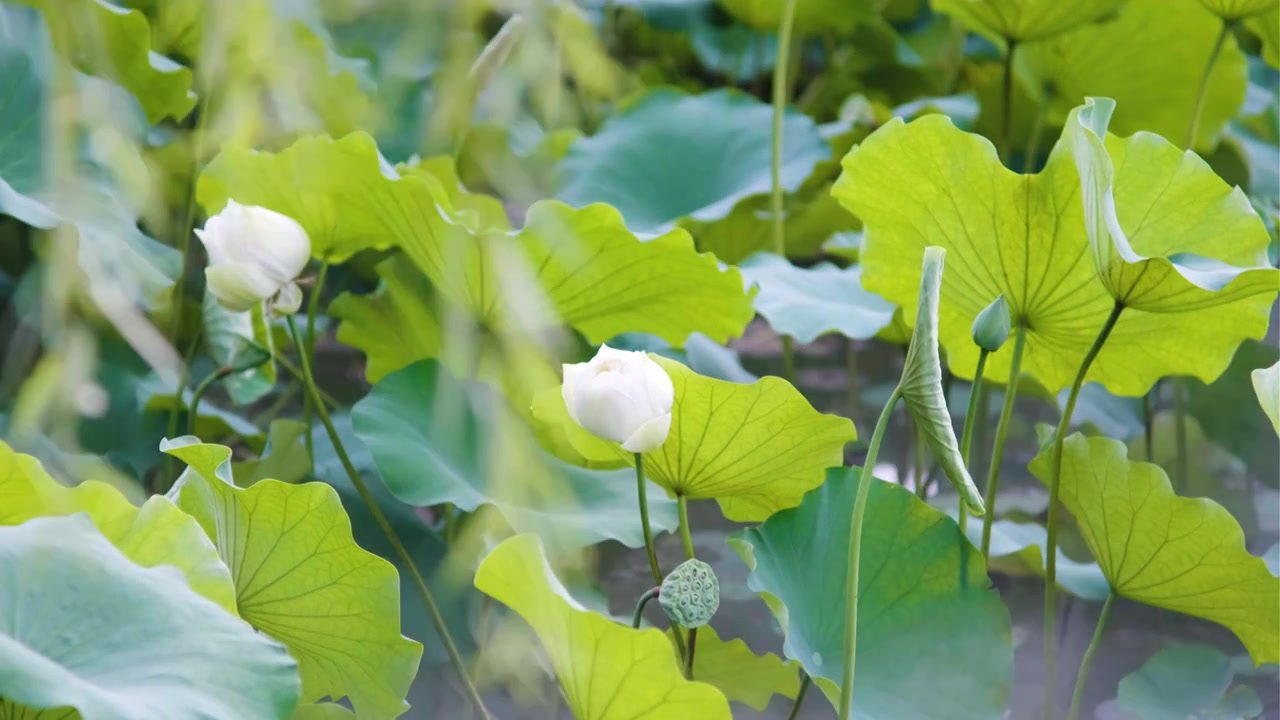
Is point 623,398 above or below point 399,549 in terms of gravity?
above

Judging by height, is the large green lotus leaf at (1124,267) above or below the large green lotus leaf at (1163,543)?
above

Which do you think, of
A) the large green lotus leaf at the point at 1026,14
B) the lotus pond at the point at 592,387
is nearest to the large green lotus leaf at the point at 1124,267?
the lotus pond at the point at 592,387

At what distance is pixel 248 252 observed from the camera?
85 cm

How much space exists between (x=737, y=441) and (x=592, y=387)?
140 millimetres

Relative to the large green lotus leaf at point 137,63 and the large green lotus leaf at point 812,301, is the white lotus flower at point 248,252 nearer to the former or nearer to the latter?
the large green lotus leaf at point 137,63

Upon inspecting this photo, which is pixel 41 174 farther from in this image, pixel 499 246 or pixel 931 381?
pixel 931 381

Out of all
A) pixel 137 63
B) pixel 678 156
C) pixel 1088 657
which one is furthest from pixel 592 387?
pixel 678 156

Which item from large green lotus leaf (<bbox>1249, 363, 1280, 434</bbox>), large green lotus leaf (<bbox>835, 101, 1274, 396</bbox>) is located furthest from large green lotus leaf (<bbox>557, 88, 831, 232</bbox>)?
large green lotus leaf (<bbox>1249, 363, 1280, 434</bbox>)

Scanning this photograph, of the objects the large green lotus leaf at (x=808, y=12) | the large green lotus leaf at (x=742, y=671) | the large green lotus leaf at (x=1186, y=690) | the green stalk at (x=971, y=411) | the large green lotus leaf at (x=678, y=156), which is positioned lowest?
the large green lotus leaf at (x=1186, y=690)

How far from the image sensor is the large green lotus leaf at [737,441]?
2.45 feet

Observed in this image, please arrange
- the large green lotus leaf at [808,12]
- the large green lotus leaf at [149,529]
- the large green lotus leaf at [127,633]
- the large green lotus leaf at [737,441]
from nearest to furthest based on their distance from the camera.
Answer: the large green lotus leaf at [127,633] < the large green lotus leaf at [149,529] < the large green lotus leaf at [737,441] < the large green lotus leaf at [808,12]

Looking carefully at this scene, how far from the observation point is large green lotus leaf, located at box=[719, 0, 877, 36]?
164 cm

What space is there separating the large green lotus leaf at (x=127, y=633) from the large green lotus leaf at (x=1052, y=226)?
0.54m

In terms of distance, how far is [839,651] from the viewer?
0.80 m
